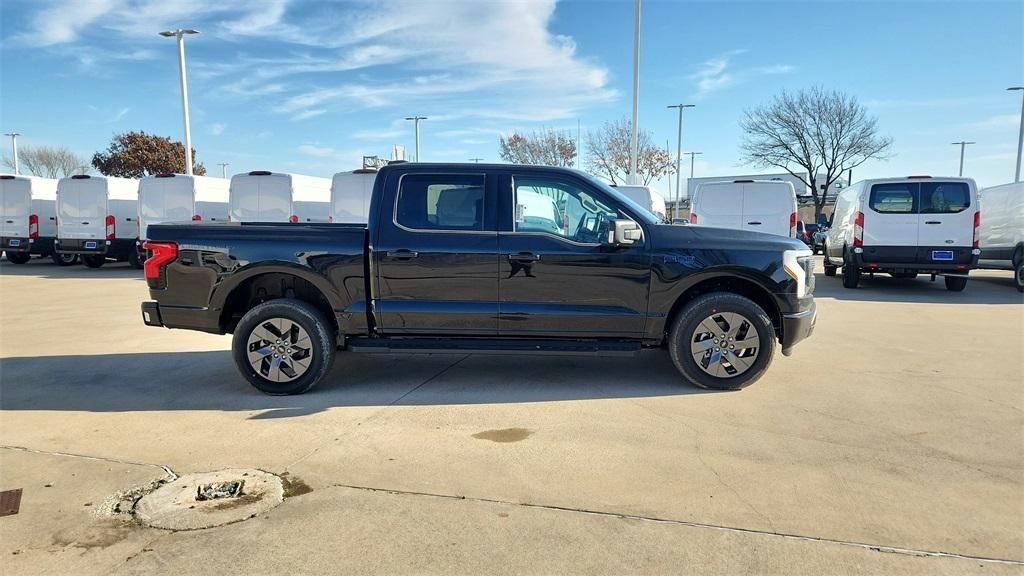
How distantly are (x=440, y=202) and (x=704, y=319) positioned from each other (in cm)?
241

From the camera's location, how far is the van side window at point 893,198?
36.6ft

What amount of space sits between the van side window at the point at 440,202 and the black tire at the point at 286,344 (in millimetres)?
1112

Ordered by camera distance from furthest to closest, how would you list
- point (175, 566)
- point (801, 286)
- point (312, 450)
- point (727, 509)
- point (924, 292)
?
point (924, 292) < point (801, 286) < point (312, 450) < point (727, 509) < point (175, 566)

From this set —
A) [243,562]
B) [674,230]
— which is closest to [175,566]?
[243,562]

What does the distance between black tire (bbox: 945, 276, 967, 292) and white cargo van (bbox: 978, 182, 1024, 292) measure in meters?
0.94

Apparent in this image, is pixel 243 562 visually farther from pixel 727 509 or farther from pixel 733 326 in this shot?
pixel 733 326

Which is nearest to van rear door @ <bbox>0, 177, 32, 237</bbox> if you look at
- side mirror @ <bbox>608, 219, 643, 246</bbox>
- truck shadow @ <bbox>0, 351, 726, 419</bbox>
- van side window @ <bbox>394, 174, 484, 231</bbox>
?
truck shadow @ <bbox>0, 351, 726, 419</bbox>

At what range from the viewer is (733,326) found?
5.22m

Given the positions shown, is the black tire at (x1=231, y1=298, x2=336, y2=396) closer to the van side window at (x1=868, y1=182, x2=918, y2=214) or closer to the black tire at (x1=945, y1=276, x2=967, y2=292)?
the van side window at (x1=868, y1=182, x2=918, y2=214)

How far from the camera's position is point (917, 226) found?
11.1 metres

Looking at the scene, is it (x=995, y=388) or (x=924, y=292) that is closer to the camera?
(x=995, y=388)

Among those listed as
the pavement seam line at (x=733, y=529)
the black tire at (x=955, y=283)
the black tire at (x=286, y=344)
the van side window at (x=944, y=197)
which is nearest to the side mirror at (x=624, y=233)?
the pavement seam line at (x=733, y=529)

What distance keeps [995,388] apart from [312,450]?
18.5 ft

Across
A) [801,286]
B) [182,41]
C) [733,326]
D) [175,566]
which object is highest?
[182,41]
